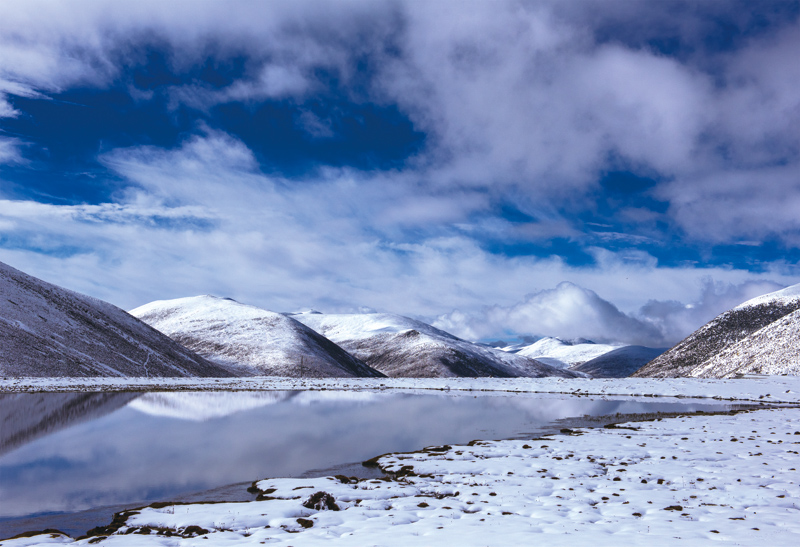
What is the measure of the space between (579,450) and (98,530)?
63.9 feet

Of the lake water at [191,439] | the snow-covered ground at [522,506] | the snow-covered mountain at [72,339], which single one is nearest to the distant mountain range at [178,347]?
the snow-covered mountain at [72,339]

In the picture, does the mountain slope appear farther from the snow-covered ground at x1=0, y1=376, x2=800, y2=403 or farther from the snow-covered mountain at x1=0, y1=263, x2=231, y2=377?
the snow-covered mountain at x1=0, y1=263, x2=231, y2=377

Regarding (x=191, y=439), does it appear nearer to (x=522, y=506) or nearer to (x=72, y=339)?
(x=522, y=506)

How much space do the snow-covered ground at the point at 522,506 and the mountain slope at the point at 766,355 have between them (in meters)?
101

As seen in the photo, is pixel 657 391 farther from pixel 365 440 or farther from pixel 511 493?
pixel 511 493

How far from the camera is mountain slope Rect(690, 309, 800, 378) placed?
103 m

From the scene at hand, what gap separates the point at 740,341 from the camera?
13988 centimetres

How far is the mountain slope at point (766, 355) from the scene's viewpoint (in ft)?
337

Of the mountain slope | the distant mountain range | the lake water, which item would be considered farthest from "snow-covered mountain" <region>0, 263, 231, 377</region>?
the mountain slope

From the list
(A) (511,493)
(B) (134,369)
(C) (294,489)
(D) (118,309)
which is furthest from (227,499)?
(D) (118,309)

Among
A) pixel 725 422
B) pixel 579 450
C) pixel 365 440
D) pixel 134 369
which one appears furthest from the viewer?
pixel 134 369

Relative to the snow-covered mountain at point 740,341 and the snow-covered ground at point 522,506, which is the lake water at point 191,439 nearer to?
the snow-covered ground at point 522,506

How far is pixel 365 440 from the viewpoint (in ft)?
92.0

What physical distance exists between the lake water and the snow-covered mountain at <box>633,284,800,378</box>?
84.4 meters
